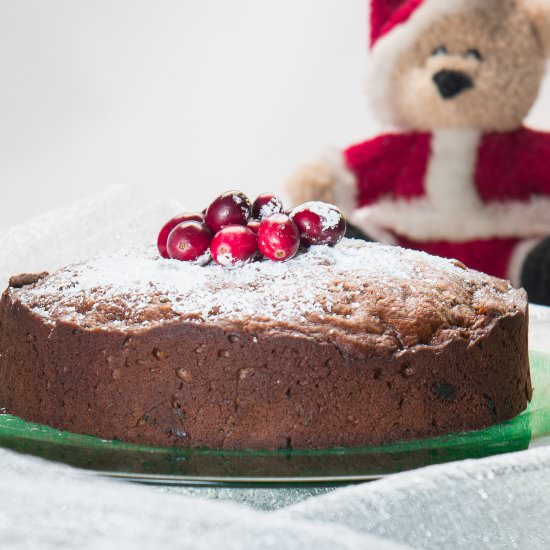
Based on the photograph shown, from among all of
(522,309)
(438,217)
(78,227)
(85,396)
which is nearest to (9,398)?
(85,396)

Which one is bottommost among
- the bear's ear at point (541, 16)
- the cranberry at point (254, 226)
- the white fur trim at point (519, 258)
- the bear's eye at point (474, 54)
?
the white fur trim at point (519, 258)

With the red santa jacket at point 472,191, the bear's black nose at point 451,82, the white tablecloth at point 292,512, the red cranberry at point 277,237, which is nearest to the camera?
the white tablecloth at point 292,512

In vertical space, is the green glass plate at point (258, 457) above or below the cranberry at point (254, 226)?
below

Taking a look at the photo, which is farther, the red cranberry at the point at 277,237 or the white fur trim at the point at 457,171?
the white fur trim at the point at 457,171

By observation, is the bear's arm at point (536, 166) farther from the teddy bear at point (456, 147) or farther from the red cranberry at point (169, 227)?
the red cranberry at point (169, 227)

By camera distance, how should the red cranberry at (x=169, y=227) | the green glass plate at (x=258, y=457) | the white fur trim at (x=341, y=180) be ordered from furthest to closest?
A: 1. the white fur trim at (x=341, y=180)
2. the red cranberry at (x=169, y=227)
3. the green glass plate at (x=258, y=457)

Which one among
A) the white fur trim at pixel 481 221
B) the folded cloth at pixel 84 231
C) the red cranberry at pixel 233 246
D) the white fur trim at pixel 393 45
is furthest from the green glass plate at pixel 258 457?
the white fur trim at pixel 393 45

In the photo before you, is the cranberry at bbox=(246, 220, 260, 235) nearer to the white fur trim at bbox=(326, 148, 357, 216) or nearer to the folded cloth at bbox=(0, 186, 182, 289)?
the folded cloth at bbox=(0, 186, 182, 289)

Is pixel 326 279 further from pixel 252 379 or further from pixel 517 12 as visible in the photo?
pixel 517 12
